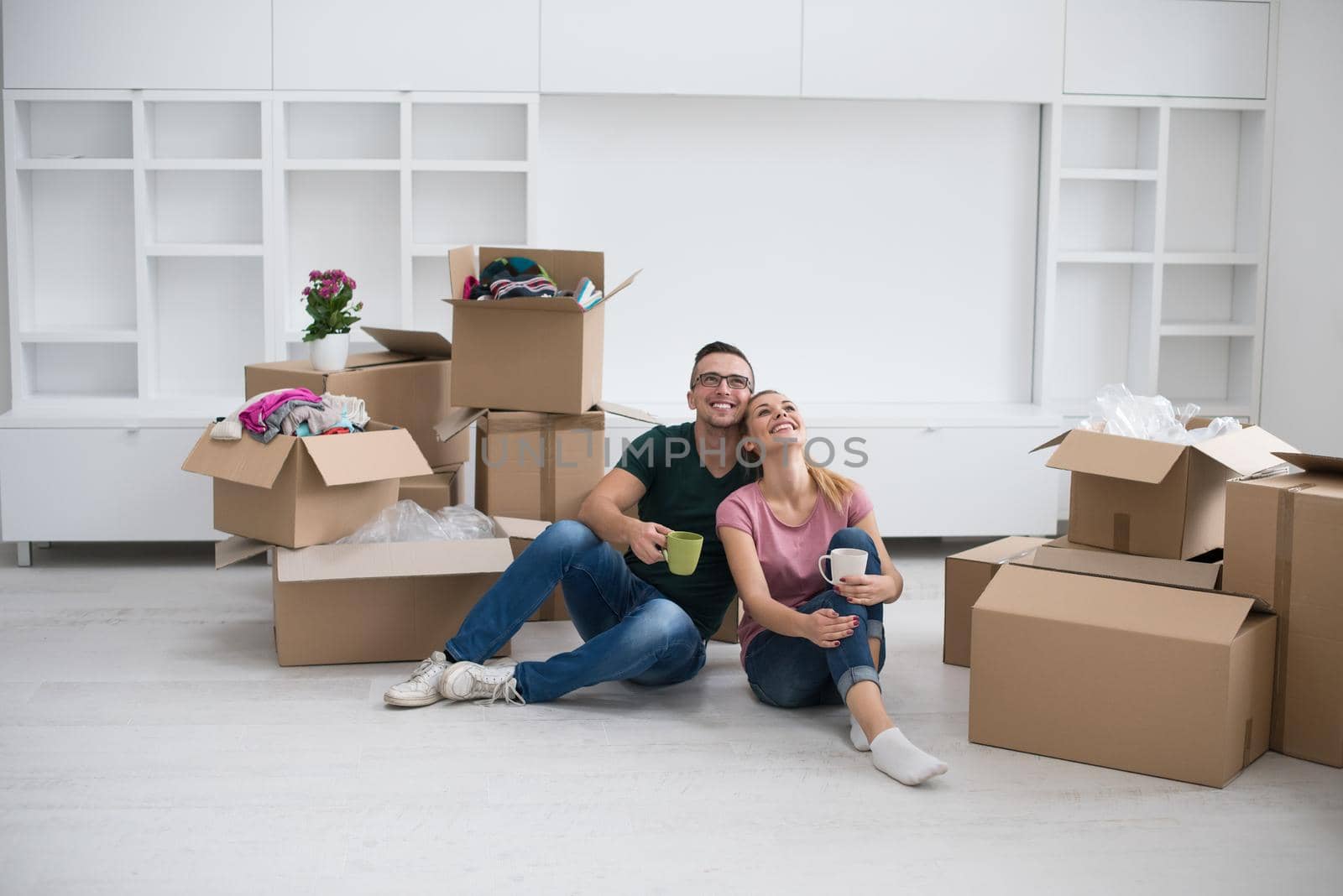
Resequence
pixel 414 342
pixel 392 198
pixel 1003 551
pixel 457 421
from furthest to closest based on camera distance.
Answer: pixel 392 198 → pixel 414 342 → pixel 457 421 → pixel 1003 551

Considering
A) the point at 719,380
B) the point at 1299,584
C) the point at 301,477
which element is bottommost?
the point at 1299,584

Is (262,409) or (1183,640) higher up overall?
(262,409)

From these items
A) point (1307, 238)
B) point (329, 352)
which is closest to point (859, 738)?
point (329, 352)

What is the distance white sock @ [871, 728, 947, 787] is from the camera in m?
2.39

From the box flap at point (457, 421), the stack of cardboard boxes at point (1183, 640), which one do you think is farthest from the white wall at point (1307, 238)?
the box flap at point (457, 421)

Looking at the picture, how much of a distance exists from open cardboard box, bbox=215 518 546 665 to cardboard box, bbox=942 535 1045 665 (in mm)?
1151

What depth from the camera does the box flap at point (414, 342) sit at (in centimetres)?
395

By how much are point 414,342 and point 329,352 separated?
1.08 feet

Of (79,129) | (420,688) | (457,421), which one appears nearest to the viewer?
(420,688)

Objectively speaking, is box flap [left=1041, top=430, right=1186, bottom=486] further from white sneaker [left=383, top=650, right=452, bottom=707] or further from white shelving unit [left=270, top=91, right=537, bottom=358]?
white shelving unit [left=270, top=91, right=537, bottom=358]

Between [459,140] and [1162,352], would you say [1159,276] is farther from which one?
[459,140]

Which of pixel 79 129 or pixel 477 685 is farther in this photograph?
pixel 79 129

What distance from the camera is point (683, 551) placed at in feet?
8.50

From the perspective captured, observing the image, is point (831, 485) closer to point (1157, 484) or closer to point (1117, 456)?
point (1117, 456)
